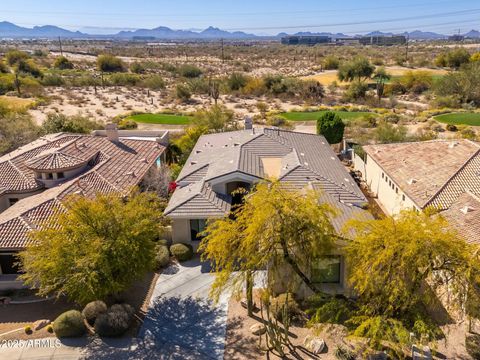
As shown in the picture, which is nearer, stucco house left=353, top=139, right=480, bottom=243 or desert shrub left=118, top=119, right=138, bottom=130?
stucco house left=353, top=139, right=480, bottom=243

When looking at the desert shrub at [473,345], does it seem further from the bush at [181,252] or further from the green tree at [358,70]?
the green tree at [358,70]

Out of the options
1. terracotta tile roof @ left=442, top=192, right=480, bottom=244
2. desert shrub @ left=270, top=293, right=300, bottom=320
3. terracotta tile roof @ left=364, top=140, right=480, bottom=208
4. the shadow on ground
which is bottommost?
the shadow on ground

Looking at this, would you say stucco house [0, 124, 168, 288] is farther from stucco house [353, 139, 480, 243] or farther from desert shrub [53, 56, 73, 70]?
desert shrub [53, 56, 73, 70]

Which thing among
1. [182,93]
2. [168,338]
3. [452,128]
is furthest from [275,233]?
[182,93]

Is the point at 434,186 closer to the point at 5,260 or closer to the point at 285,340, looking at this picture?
the point at 285,340

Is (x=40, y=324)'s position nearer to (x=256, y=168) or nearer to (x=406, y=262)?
(x=256, y=168)

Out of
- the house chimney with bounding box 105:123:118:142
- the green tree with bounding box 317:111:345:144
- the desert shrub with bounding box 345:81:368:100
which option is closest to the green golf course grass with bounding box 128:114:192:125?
the green tree with bounding box 317:111:345:144
